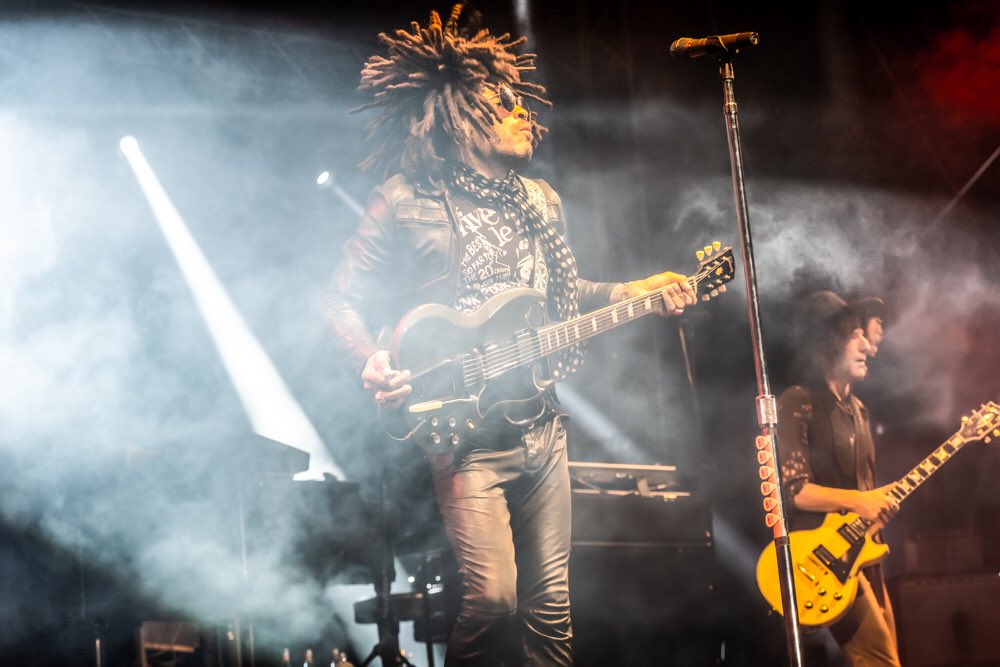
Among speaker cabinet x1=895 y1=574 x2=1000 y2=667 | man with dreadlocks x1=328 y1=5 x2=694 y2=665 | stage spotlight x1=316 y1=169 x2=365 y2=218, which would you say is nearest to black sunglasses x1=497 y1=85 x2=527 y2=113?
man with dreadlocks x1=328 y1=5 x2=694 y2=665

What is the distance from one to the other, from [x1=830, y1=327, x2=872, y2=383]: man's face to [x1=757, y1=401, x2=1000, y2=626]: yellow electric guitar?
0.52 metres

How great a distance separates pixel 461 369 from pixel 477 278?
1.21 feet

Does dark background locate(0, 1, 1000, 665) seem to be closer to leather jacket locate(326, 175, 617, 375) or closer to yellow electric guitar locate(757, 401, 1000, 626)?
yellow electric guitar locate(757, 401, 1000, 626)

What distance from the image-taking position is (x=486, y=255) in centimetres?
317

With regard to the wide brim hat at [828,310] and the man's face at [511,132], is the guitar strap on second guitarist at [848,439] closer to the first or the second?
the wide brim hat at [828,310]

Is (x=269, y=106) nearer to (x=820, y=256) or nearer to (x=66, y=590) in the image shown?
(x=66, y=590)

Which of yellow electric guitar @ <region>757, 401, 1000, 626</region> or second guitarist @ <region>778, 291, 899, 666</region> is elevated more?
second guitarist @ <region>778, 291, 899, 666</region>

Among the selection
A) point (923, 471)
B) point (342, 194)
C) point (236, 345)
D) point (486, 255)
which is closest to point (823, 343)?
point (923, 471)

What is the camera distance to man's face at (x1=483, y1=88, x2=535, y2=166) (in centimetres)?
335

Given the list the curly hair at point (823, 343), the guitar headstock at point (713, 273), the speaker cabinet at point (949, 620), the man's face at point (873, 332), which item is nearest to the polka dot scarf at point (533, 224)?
the guitar headstock at point (713, 273)

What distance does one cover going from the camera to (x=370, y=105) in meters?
3.39

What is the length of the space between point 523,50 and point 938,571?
3588mm

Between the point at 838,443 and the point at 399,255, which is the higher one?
the point at 399,255

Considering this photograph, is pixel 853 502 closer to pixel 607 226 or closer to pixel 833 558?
pixel 833 558
